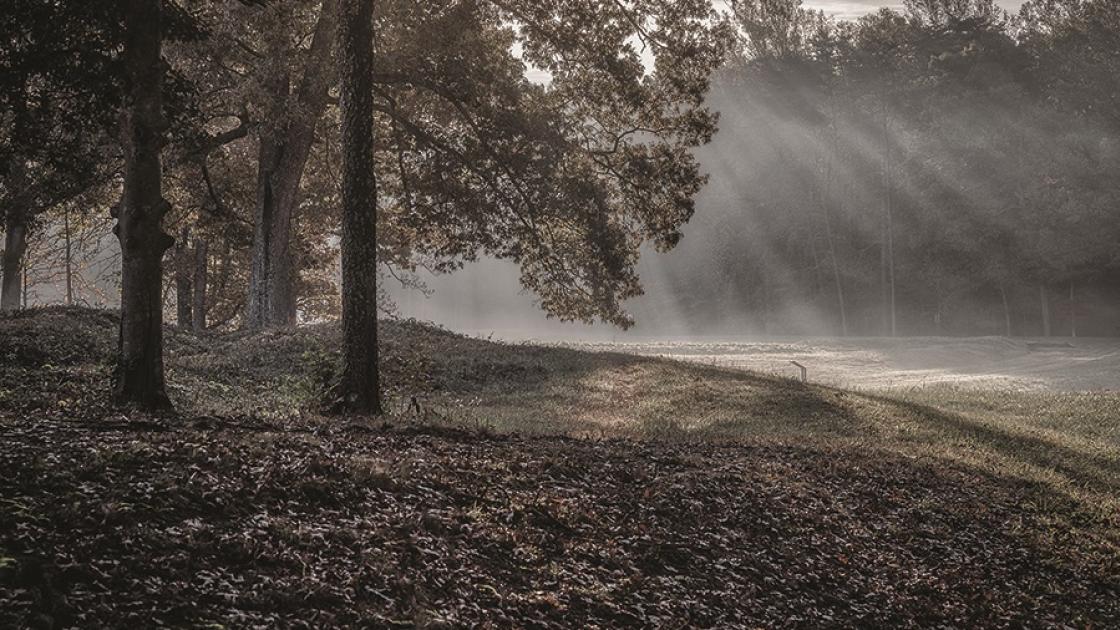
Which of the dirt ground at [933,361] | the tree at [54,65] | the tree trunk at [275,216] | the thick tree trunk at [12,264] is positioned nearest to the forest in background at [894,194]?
the thick tree trunk at [12,264]

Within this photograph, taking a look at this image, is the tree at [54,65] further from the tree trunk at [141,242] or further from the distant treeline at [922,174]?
the distant treeline at [922,174]

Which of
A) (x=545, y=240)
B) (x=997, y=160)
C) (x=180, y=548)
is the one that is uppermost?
(x=997, y=160)

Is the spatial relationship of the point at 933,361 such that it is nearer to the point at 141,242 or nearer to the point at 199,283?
the point at 199,283

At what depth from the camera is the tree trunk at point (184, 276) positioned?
3662 cm

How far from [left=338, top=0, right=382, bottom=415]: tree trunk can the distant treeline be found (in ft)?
119

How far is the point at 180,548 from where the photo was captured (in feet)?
18.9

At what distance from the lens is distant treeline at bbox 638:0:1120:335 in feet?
171

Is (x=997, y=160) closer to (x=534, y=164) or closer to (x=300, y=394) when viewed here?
(x=534, y=164)

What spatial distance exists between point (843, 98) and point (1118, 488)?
51.4 metres

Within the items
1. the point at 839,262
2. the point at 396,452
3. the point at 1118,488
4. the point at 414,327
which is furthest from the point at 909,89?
the point at 396,452

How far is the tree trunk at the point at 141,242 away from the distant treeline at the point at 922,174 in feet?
127

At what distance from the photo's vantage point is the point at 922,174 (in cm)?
5706

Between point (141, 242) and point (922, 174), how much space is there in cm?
5410

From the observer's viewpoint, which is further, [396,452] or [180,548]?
[396,452]
